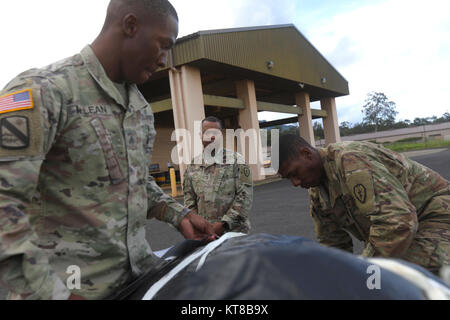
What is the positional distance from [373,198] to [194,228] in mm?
1019

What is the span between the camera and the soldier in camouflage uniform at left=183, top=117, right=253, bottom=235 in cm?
309

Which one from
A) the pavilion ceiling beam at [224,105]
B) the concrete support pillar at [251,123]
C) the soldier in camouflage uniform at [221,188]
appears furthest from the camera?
the concrete support pillar at [251,123]

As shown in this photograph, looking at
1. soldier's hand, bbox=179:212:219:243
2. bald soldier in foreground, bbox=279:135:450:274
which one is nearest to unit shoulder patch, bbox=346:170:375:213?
bald soldier in foreground, bbox=279:135:450:274

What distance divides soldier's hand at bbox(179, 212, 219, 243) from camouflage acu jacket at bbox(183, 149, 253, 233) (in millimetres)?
1500

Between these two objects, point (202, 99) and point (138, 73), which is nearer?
point (138, 73)

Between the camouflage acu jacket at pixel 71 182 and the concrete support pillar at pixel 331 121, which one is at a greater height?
the concrete support pillar at pixel 331 121

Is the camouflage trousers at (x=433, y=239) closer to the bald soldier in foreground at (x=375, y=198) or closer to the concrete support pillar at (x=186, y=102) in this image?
the bald soldier in foreground at (x=375, y=198)

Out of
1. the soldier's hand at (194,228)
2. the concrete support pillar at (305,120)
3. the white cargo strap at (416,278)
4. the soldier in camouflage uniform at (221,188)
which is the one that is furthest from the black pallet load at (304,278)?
the concrete support pillar at (305,120)

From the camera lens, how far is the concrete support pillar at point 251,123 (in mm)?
13273

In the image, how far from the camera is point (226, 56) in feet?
37.4

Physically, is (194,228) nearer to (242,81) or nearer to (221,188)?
(221,188)
